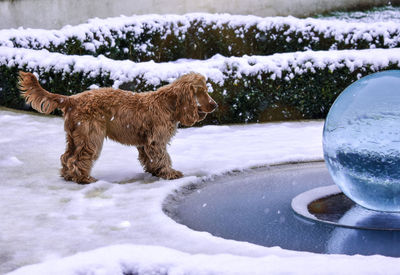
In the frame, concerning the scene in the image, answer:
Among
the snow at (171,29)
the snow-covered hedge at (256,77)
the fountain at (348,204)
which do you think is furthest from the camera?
the snow at (171,29)

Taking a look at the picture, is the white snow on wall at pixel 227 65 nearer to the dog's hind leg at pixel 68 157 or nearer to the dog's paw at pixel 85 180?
the dog's hind leg at pixel 68 157

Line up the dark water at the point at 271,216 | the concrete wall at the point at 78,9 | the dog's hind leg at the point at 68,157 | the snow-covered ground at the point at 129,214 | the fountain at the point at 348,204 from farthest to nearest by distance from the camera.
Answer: the concrete wall at the point at 78,9, the dog's hind leg at the point at 68,157, the fountain at the point at 348,204, the dark water at the point at 271,216, the snow-covered ground at the point at 129,214

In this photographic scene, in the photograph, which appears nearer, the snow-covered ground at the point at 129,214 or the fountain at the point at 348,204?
the snow-covered ground at the point at 129,214

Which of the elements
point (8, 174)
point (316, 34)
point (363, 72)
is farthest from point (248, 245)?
point (316, 34)

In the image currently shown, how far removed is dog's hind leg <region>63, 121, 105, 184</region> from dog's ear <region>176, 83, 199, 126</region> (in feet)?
2.64

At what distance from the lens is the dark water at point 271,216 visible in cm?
443

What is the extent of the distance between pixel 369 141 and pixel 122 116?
2580 millimetres

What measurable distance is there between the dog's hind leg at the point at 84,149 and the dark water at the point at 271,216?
1.11 metres

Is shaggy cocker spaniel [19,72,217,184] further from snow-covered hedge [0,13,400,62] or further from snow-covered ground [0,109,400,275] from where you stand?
snow-covered hedge [0,13,400,62]

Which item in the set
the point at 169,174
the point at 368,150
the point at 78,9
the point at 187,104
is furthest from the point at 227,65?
the point at 78,9

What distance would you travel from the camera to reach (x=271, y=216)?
5109 millimetres

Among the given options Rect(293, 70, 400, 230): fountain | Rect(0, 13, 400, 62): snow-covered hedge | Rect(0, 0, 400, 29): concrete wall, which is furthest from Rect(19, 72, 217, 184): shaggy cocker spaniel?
Rect(0, 0, 400, 29): concrete wall

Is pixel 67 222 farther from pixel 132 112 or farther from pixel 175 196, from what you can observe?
pixel 132 112

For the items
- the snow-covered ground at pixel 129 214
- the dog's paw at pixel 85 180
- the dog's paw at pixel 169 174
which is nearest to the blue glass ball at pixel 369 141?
the snow-covered ground at pixel 129 214
